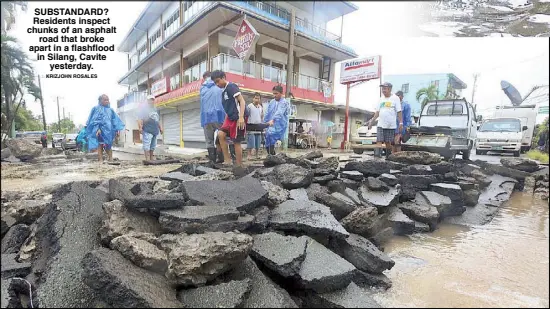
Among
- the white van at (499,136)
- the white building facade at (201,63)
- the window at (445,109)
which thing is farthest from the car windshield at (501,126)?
the white building facade at (201,63)

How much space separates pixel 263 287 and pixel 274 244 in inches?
13.1

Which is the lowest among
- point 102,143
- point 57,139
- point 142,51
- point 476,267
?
point 476,267

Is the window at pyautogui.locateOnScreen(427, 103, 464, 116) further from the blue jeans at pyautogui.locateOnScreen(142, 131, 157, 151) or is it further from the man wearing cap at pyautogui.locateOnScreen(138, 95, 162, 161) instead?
the blue jeans at pyautogui.locateOnScreen(142, 131, 157, 151)

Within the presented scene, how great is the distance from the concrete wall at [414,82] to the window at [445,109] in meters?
0.20

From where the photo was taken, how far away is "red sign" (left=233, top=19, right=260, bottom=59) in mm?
3755

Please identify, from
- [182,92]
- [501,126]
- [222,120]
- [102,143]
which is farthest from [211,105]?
[501,126]

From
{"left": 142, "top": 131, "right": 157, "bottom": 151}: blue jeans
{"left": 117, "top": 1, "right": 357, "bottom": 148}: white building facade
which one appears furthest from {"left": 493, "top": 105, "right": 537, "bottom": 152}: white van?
{"left": 142, "top": 131, "right": 157, "bottom": 151}: blue jeans

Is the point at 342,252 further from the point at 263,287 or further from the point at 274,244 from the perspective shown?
the point at 263,287

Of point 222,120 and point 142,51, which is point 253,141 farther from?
point 142,51

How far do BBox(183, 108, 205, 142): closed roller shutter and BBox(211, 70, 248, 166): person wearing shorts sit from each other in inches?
79.6

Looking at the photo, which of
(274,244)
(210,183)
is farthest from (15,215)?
(274,244)

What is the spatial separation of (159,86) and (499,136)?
17.7 feet

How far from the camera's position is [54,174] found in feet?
11.4

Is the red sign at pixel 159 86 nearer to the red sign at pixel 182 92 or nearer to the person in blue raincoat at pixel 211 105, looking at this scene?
the red sign at pixel 182 92
